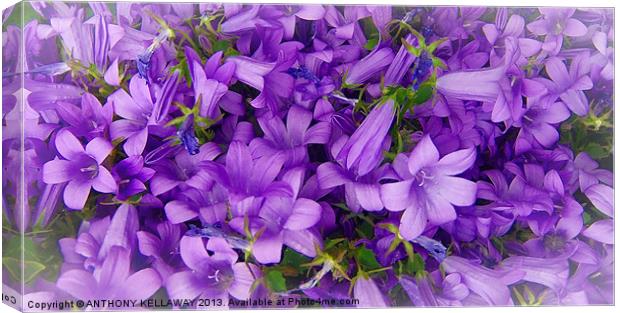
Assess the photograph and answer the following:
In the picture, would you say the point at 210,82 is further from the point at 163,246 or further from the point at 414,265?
the point at 414,265

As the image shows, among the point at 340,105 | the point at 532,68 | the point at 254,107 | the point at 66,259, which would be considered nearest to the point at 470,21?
the point at 532,68

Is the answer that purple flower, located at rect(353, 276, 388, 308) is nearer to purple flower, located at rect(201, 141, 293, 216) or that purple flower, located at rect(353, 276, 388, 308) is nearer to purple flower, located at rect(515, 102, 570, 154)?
purple flower, located at rect(201, 141, 293, 216)

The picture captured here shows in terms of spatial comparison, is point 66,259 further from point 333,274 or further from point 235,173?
point 333,274

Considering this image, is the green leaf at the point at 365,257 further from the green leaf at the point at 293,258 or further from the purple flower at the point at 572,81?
the purple flower at the point at 572,81

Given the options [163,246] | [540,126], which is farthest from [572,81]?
[163,246]

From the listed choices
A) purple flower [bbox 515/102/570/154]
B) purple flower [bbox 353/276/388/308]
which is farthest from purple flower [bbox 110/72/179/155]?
purple flower [bbox 515/102/570/154]
